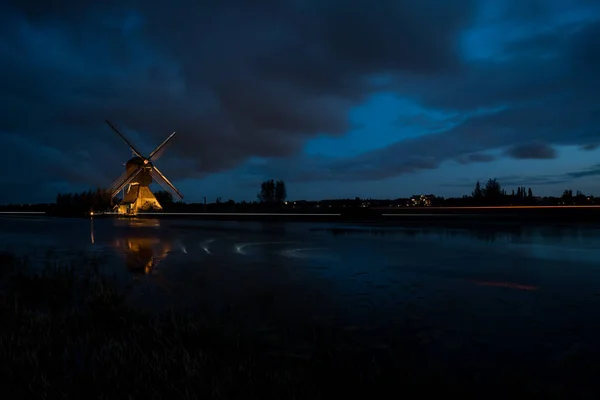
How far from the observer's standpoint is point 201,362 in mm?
5859

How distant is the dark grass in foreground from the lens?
5.13 meters

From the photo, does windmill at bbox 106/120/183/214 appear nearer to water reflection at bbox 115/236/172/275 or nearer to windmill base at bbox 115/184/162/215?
windmill base at bbox 115/184/162/215

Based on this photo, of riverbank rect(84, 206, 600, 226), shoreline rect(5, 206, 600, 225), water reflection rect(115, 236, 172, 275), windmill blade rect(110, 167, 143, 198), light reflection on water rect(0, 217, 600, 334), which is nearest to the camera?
light reflection on water rect(0, 217, 600, 334)

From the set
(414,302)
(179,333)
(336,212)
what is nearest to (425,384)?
(179,333)

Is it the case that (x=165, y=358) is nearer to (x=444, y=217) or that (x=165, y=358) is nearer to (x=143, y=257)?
(x=143, y=257)

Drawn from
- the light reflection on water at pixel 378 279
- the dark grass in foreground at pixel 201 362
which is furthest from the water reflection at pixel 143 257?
the dark grass in foreground at pixel 201 362

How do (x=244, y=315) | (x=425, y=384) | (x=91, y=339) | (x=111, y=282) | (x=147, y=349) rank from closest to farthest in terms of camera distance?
(x=425, y=384)
(x=147, y=349)
(x=91, y=339)
(x=244, y=315)
(x=111, y=282)

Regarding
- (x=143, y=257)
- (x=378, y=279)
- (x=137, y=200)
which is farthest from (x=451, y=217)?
(x=137, y=200)

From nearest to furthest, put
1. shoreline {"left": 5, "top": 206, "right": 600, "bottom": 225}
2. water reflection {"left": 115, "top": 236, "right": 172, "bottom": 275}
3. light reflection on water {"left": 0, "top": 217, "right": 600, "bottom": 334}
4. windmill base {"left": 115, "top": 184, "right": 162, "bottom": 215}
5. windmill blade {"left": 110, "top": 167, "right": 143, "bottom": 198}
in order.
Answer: light reflection on water {"left": 0, "top": 217, "right": 600, "bottom": 334} < water reflection {"left": 115, "top": 236, "right": 172, "bottom": 275} < shoreline {"left": 5, "top": 206, "right": 600, "bottom": 225} < windmill blade {"left": 110, "top": 167, "right": 143, "bottom": 198} < windmill base {"left": 115, "top": 184, "right": 162, "bottom": 215}

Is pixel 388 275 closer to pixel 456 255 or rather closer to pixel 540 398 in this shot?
pixel 456 255

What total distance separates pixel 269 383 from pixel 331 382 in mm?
870

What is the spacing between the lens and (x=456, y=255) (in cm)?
2020

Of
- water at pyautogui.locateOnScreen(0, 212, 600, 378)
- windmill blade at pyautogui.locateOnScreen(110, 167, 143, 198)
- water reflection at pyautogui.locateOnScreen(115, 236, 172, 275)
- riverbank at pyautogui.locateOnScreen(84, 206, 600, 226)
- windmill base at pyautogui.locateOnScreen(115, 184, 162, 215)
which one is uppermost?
windmill blade at pyautogui.locateOnScreen(110, 167, 143, 198)

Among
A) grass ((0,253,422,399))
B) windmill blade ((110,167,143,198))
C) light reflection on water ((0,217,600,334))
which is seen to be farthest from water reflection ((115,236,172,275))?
windmill blade ((110,167,143,198))
